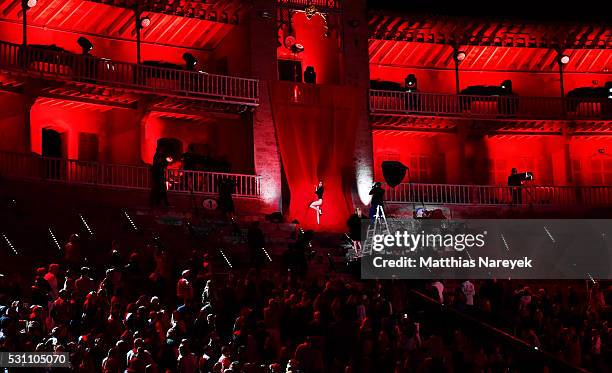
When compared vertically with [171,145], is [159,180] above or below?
below

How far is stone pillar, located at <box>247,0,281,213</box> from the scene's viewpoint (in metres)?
29.0

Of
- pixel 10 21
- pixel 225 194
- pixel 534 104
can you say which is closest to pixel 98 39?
pixel 10 21

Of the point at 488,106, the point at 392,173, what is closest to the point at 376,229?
the point at 392,173

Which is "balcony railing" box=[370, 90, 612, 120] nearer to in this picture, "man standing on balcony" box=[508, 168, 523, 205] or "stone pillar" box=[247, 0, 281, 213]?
"man standing on balcony" box=[508, 168, 523, 205]

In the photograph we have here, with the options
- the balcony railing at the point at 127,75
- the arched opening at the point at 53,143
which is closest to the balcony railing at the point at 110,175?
A: the arched opening at the point at 53,143

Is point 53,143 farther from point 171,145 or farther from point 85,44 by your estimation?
point 171,145

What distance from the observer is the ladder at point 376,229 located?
23370mm

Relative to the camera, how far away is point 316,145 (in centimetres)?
2891

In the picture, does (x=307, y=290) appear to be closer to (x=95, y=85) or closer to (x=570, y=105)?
(x=95, y=85)

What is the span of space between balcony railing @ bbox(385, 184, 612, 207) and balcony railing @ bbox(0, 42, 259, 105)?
17.4ft

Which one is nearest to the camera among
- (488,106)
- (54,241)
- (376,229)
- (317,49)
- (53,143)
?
(54,241)

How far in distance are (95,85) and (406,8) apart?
9.98m

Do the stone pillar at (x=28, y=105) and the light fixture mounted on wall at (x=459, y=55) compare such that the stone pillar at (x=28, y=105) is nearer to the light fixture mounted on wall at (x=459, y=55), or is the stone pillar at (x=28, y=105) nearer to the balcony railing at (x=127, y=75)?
the balcony railing at (x=127, y=75)
